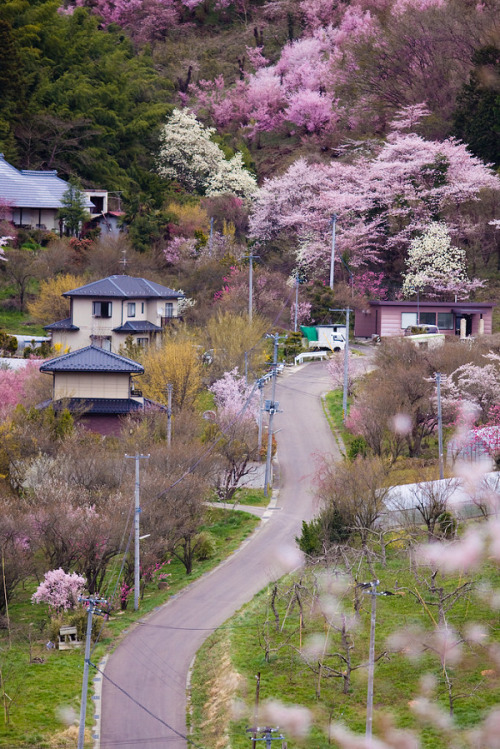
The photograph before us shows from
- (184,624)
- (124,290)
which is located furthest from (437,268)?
(184,624)

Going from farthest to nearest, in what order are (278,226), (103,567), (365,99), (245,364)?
1. (365,99)
2. (278,226)
3. (245,364)
4. (103,567)

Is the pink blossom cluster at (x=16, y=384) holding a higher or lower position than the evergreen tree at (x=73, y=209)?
lower

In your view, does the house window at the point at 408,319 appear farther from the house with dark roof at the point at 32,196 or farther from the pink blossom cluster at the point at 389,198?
the house with dark roof at the point at 32,196

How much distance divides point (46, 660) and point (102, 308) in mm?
A: 27879

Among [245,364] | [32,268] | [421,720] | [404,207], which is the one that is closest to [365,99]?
[404,207]

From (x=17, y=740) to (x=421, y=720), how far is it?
7.59 m

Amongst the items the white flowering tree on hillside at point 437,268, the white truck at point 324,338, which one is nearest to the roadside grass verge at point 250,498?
the white truck at point 324,338

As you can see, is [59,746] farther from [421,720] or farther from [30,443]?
[30,443]

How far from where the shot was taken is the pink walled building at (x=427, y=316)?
178ft

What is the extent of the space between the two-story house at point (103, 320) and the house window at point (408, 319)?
10986mm

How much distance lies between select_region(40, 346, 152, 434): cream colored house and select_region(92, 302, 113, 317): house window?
10.4 m

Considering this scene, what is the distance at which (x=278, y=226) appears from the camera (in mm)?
65688

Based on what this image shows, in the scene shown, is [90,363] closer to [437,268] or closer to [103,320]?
[103,320]

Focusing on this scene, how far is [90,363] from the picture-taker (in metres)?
42.2
